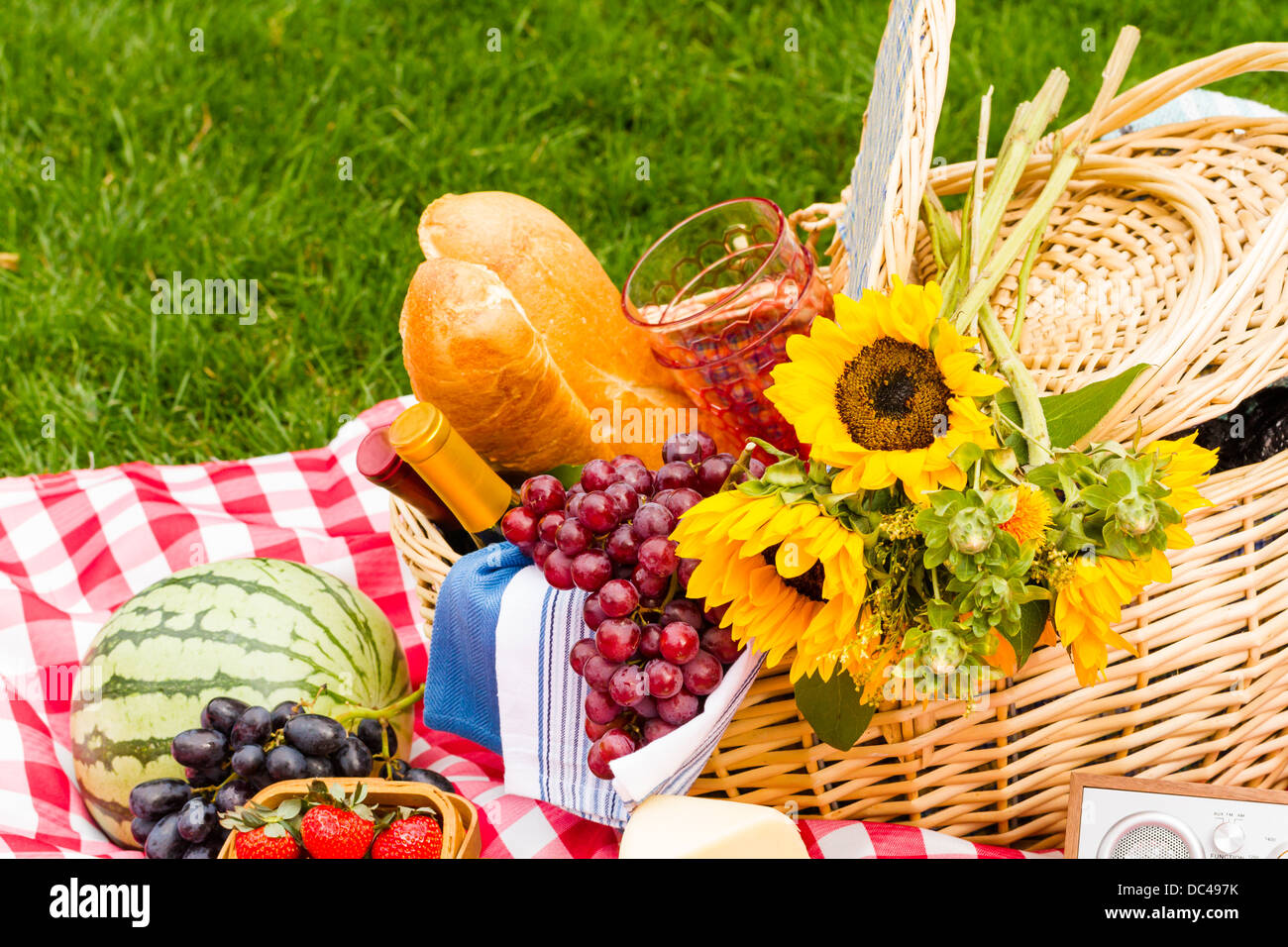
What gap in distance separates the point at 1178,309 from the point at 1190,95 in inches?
25.9

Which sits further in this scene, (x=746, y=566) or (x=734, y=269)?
(x=734, y=269)

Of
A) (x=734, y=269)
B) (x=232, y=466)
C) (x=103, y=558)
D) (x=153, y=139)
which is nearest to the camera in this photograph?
(x=734, y=269)

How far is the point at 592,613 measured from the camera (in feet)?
2.89

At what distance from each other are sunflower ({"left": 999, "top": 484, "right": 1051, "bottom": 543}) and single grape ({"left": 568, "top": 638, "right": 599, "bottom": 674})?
0.34 metres

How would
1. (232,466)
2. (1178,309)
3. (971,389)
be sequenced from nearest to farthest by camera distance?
(971,389), (1178,309), (232,466)

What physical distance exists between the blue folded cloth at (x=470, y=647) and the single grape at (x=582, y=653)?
0.32 ft

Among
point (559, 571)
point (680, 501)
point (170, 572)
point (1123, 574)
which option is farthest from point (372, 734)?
point (1123, 574)

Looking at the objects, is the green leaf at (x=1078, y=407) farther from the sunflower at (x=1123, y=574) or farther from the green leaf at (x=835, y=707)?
the green leaf at (x=835, y=707)

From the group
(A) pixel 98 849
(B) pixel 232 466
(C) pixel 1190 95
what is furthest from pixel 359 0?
(A) pixel 98 849

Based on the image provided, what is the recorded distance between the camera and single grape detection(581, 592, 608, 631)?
34.4 inches

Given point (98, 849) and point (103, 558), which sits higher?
point (103, 558)
